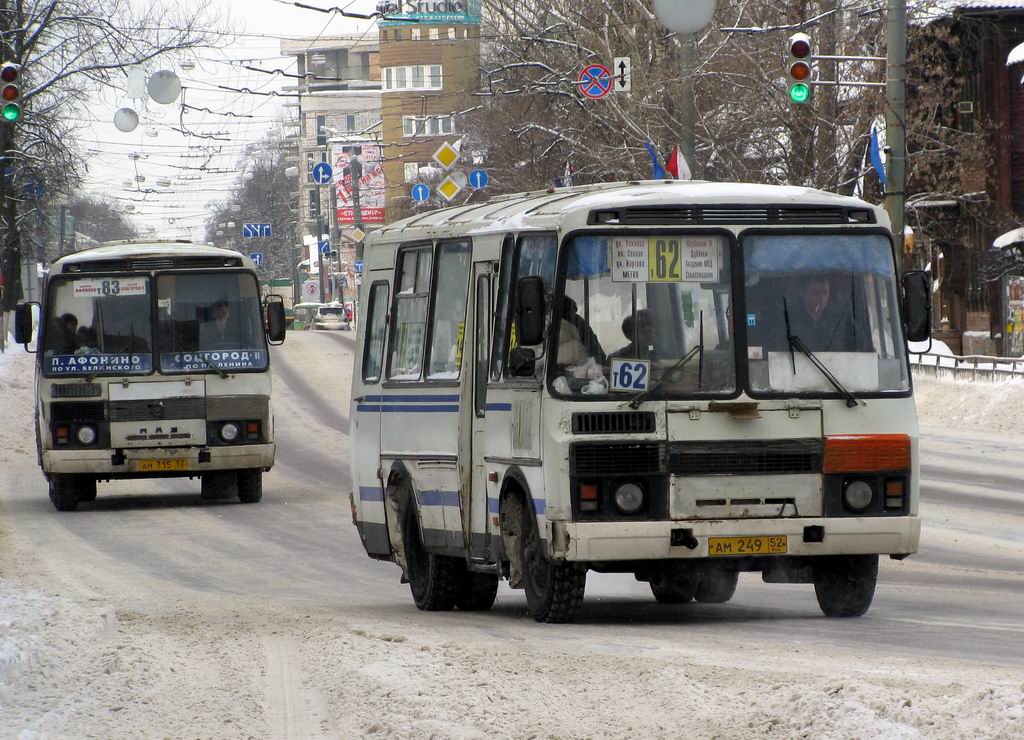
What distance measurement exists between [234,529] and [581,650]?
11.6 metres

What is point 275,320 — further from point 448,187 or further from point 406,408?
point 448,187

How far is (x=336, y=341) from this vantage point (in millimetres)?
52031

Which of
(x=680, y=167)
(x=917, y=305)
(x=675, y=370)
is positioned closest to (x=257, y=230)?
(x=680, y=167)

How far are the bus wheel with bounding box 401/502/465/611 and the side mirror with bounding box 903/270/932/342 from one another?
3.37m

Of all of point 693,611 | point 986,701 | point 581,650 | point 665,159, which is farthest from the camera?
point 665,159

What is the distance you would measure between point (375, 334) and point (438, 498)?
180cm

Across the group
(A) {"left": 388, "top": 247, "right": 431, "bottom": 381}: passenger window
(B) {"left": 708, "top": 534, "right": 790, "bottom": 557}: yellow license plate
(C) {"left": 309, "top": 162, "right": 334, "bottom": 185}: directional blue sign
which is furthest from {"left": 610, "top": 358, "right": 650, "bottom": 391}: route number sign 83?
(C) {"left": 309, "top": 162, "right": 334, "bottom": 185}: directional blue sign

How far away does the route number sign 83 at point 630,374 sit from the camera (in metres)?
10.4

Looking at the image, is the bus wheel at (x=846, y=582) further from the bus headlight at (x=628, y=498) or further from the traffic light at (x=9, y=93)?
the traffic light at (x=9, y=93)

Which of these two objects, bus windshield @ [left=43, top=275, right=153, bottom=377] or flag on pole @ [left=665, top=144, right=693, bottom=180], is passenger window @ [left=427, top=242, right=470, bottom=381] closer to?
bus windshield @ [left=43, top=275, right=153, bottom=377]

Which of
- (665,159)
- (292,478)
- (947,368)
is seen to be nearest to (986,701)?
(292,478)

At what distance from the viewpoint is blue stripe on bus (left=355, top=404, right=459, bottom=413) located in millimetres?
12125

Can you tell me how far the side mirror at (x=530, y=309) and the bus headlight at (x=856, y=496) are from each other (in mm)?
1843

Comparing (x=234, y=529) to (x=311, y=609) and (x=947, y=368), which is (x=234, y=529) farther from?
(x=947, y=368)
